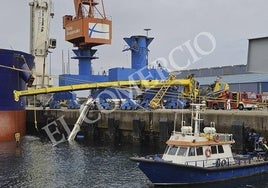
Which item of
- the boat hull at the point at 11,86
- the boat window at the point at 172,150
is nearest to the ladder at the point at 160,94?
the boat hull at the point at 11,86

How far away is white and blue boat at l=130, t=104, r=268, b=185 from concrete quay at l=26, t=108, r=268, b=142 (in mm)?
4769

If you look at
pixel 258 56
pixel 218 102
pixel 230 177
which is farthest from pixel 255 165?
pixel 218 102

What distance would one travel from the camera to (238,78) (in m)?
85.2

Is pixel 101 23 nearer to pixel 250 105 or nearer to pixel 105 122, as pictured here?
pixel 105 122

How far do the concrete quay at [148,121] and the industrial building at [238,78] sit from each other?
3615 centimetres

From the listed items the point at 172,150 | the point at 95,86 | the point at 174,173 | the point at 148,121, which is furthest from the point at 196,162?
the point at 95,86

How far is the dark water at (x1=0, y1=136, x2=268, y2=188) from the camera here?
23.4 meters

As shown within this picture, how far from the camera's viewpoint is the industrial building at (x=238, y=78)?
8031 centimetres

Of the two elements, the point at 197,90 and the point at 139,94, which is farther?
the point at 139,94

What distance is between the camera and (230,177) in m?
23.8

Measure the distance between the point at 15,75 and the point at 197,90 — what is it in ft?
64.3

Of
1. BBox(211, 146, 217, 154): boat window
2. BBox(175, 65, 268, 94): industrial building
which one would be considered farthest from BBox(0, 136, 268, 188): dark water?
BBox(175, 65, 268, 94): industrial building

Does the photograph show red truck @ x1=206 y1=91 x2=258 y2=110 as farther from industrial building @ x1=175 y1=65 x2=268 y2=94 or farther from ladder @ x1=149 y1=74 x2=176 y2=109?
industrial building @ x1=175 y1=65 x2=268 y2=94

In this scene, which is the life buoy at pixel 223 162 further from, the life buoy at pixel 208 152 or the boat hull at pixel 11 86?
the boat hull at pixel 11 86
